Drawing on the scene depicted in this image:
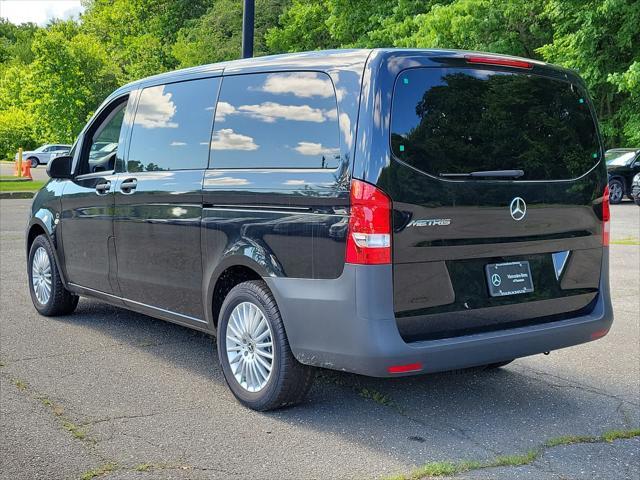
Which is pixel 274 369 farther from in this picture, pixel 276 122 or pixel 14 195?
pixel 14 195

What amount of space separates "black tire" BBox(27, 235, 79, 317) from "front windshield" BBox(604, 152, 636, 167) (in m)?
19.5

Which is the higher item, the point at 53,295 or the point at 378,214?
the point at 378,214

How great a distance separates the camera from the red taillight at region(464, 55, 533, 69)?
170 inches

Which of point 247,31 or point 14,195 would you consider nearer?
point 247,31

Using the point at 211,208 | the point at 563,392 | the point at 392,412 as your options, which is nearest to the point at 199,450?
the point at 392,412

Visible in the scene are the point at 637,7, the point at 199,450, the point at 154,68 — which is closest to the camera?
the point at 199,450

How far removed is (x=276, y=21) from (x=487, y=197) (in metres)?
50.7

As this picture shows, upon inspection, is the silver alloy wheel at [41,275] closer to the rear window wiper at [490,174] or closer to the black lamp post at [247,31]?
the rear window wiper at [490,174]

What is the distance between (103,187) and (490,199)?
118 inches

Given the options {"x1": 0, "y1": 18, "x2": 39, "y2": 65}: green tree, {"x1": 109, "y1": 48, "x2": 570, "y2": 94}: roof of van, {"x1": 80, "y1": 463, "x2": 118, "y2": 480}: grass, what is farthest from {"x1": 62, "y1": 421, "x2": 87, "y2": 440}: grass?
{"x1": 0, "y1": 18, "x2": 39, "y2": 65}: green tree

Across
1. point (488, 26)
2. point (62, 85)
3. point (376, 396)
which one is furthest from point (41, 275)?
point (62, 85)

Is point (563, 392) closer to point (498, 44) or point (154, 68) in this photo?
point (498, 44)

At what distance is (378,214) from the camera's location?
394 cm

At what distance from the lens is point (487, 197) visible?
4.24 metres
